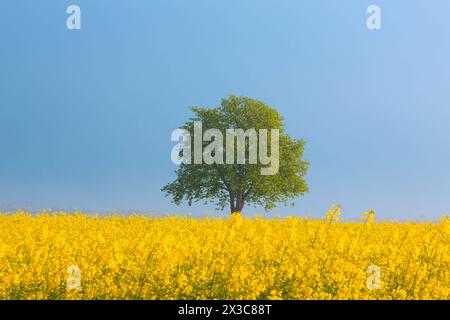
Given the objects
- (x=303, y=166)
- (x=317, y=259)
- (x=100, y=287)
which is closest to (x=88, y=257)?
(x=100, y=287)

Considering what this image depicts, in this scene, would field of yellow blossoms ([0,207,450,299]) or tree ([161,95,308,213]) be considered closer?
field of yellow blossoms ([0,207,450,299])

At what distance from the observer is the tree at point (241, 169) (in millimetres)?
37219

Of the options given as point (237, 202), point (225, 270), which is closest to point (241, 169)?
point (237, 202)

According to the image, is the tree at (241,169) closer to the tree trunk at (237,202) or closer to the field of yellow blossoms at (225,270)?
the tree trunk at (237,202)

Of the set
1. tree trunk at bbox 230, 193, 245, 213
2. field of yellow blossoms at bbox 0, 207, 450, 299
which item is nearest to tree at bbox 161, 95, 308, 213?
tree trunk at bbox 230, 193, 245, 213

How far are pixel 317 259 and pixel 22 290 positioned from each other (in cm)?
575

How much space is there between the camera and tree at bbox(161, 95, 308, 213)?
122ft

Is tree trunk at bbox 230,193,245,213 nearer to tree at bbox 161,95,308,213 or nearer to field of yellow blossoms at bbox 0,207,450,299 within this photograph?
tree at bbox 161,95,308,213

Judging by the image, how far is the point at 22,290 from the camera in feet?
33.8

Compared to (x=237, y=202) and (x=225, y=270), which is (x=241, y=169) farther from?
(x=225, y=270)
